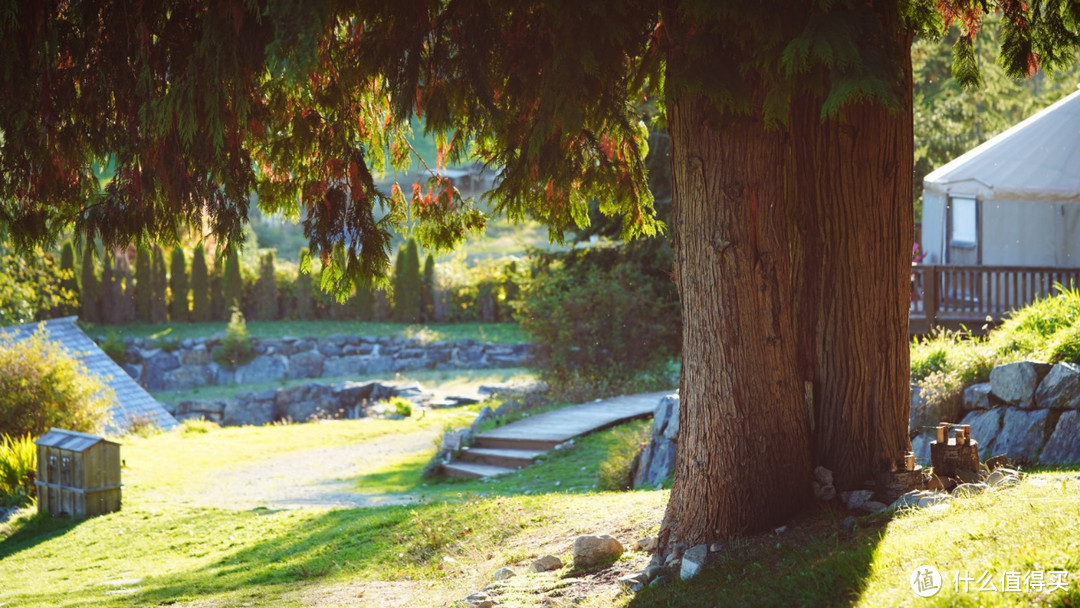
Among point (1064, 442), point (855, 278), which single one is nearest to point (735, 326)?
point (855, 278)

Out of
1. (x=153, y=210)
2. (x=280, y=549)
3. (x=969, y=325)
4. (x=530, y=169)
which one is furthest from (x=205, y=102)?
(x=969, y=325)

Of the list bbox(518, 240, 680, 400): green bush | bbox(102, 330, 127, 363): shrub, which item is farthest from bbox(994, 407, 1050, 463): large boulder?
bbox(102, 330, 127, 363): shrub

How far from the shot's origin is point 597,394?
14547mm

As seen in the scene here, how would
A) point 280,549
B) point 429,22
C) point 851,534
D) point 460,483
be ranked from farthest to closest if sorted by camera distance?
point 460,483, point 280,549, point 429,22, point 851,534

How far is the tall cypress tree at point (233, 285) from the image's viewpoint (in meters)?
25.6

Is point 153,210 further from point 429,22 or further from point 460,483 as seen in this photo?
point 460,483

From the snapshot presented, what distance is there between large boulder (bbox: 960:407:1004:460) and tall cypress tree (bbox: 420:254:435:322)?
19.5m

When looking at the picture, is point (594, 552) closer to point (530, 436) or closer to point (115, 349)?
Answer: point (530, 436)

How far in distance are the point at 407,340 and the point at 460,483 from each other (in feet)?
44.0

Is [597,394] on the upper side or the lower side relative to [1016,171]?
lower

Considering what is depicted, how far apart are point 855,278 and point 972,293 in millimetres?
7247

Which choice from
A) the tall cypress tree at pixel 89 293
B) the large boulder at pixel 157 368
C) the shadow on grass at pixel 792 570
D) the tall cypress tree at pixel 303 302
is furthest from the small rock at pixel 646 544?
the tall cypress tree at pixel 89 293

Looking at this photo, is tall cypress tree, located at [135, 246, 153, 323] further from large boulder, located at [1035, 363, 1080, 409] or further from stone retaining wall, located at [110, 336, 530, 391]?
large boulder, located at [1035, 363, 1080, 409]

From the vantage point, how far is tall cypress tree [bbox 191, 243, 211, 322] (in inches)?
1013
